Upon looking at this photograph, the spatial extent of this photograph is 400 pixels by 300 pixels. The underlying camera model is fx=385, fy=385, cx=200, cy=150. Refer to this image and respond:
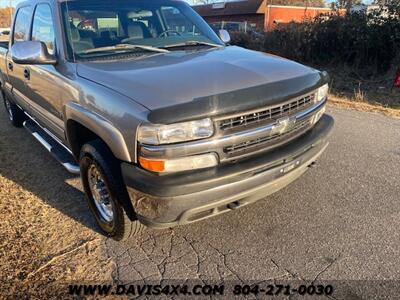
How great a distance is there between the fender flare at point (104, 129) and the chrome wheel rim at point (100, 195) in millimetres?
408

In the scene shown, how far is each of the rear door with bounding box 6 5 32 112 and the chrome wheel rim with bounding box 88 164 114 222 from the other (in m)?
2.00

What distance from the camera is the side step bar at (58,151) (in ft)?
12.3

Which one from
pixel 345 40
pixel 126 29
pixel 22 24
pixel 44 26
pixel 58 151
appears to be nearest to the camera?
pixel 126 29

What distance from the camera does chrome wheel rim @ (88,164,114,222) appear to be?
319cm

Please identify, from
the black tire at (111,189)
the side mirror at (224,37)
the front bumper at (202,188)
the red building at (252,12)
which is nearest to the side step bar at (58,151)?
the black tire at (111,189)

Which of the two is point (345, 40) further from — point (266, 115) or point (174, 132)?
point (174, 132)

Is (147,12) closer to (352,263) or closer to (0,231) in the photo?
(0,231)

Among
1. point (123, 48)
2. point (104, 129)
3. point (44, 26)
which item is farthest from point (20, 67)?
point (104, 129)

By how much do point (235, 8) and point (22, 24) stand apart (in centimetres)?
3622

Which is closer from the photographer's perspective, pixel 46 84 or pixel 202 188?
pixel 202 188

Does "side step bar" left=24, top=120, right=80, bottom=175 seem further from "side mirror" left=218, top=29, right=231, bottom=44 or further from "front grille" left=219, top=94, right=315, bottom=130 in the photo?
"side mirror" left=218, top=29, right=231, bottom=44

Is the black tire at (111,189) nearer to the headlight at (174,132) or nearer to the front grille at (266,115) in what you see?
the headlight at (174,132)

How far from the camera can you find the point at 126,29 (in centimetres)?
376

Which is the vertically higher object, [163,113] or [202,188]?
[163,113]
